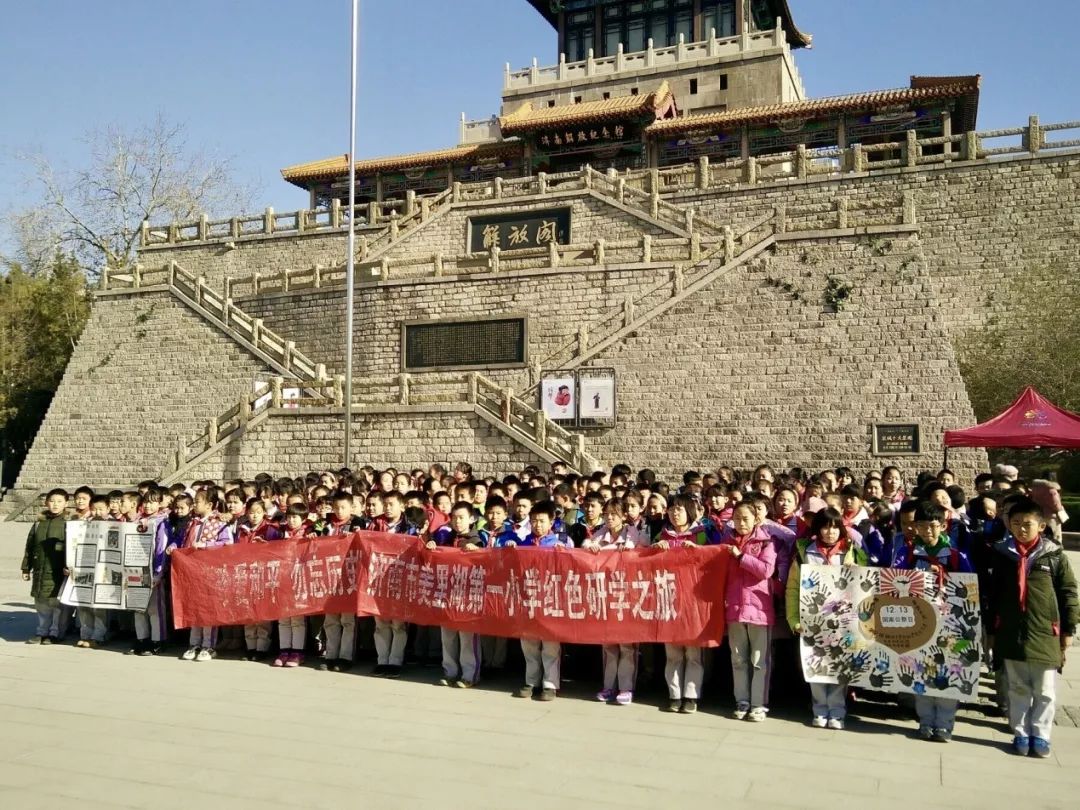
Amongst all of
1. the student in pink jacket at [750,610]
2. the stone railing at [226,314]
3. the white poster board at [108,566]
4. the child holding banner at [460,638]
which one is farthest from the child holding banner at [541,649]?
the stone railing at [226,314]

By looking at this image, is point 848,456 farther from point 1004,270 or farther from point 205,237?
point 205,237

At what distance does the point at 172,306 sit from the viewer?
26234mm

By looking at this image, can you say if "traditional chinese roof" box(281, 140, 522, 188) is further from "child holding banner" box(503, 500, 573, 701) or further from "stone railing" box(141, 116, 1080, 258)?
"child holding banner" box(503, 500, 573, 701)

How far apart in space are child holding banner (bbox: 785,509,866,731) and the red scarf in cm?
104

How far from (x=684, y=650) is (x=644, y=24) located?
109 ft

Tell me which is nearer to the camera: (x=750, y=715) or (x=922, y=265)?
(x=750, y=715)

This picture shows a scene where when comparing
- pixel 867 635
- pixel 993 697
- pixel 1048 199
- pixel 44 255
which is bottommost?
pixel 993 697

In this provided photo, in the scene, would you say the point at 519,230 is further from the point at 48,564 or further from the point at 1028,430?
the point at 48,564

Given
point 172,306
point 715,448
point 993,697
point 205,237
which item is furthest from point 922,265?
point 205,237

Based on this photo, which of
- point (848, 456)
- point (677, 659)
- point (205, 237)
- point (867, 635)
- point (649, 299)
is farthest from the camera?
point (205, 237)

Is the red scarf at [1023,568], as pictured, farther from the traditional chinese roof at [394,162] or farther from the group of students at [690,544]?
the traditional chinese roof at [394,162]

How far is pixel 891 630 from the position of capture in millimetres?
6289

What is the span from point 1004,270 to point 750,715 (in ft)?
61.7

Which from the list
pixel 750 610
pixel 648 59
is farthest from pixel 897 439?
pixel 648 59
